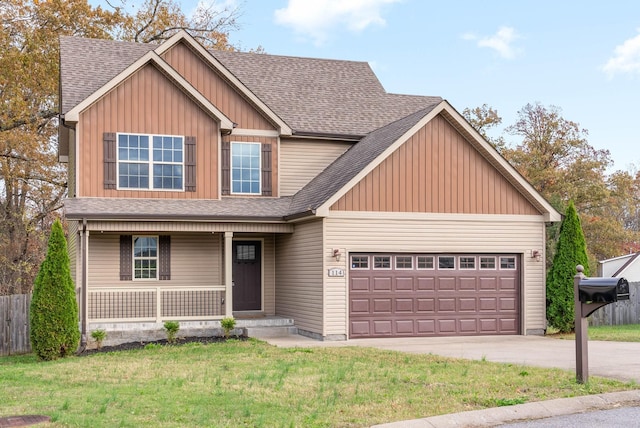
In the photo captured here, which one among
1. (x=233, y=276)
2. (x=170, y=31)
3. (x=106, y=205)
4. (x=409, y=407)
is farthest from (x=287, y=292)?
(x=170, y=31)

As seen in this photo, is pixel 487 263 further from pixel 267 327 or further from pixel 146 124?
pixel 146 124

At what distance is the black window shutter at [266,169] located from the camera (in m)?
21.9

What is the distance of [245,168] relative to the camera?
2183 cm

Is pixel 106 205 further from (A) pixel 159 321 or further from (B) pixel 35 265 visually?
(B) pixel 35 265

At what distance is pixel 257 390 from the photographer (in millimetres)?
10820

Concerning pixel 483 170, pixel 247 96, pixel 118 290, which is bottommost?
pixel 118 290

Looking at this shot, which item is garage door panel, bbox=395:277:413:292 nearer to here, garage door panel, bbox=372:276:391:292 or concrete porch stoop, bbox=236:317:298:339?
garage door panel, bbox=372:276:391:292

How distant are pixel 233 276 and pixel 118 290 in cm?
381

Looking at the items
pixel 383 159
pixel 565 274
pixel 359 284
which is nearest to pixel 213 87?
pixel 383 159

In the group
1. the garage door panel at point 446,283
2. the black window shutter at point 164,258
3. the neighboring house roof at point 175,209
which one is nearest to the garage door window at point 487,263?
the garage door panel at point 446,283

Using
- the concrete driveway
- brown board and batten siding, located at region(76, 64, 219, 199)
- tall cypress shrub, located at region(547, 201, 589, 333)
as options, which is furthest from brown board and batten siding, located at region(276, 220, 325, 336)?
tall cypress shrub, located at region(547, 201, 589, 333)

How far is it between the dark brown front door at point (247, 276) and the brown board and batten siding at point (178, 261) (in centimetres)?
80

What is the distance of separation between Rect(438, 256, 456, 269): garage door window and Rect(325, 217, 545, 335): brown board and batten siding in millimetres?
219

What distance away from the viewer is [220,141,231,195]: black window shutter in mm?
21453
